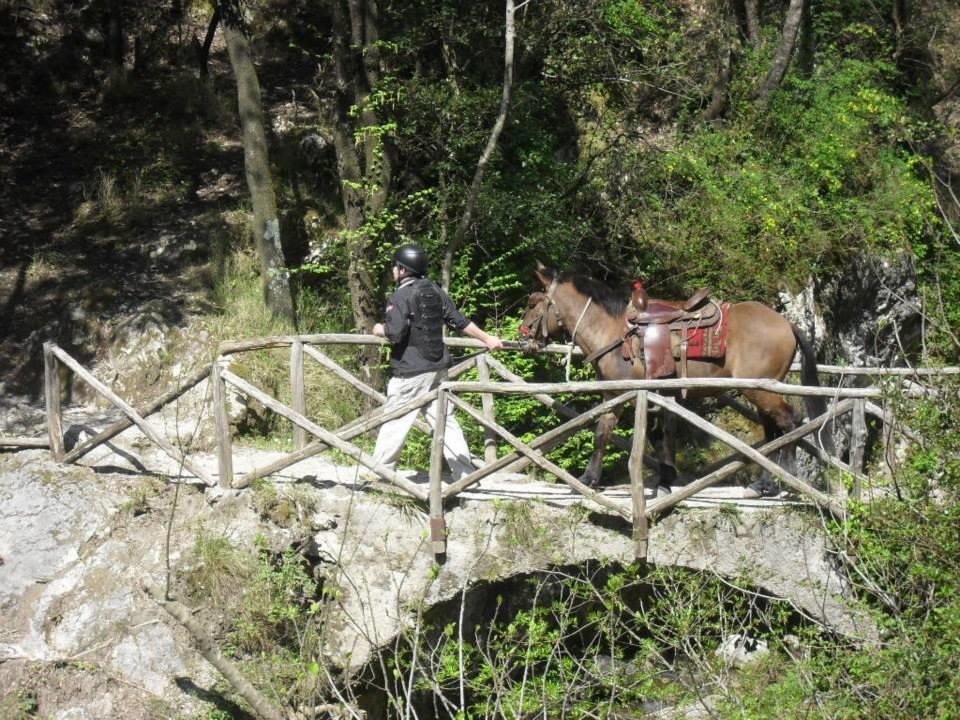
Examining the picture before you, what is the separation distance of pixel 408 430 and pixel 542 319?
172 centimetres

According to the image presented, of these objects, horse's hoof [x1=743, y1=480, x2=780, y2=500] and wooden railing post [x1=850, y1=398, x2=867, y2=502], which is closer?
wooden railing post [x1=850, y1=398, x2=867, y2=502]

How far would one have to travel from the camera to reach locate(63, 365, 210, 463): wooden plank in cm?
827

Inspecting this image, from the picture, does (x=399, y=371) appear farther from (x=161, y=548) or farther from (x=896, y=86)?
(x=896, y=86)

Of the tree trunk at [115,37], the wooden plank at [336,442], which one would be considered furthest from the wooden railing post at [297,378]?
the tree trunk at [115,37]

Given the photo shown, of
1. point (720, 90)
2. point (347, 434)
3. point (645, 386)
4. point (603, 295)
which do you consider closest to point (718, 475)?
point (645, 386)

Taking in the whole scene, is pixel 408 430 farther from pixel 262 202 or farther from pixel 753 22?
pixel 753 22

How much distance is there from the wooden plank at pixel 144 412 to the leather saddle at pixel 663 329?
3627 millimetres

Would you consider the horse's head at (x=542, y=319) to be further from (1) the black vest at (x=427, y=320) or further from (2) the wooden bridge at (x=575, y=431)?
(2) the wooden bridge at (x=575, y=431)

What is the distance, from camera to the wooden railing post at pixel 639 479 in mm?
7461

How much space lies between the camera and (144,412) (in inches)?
332

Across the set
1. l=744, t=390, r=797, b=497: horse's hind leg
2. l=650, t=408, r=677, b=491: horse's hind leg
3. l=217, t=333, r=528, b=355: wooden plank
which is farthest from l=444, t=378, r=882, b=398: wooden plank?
l=217, t=333, r=528, b=355: wooden plank

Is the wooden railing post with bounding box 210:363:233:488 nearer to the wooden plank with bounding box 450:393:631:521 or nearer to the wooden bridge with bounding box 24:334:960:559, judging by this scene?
the wooden bridge with bounding box 24:334:960:559

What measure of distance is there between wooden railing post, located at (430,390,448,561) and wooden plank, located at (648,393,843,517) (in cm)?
161

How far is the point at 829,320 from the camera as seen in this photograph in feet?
40.7
